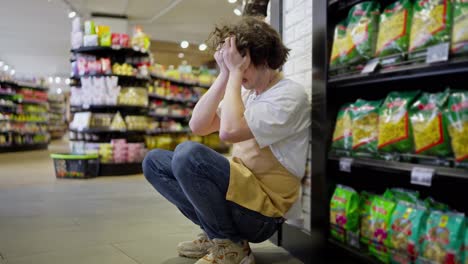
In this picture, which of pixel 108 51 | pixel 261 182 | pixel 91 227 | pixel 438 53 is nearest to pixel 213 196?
pixel 261 182

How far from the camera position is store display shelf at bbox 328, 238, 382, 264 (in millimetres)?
1612

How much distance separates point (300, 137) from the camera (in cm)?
195

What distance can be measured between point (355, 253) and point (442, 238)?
0.41 meters

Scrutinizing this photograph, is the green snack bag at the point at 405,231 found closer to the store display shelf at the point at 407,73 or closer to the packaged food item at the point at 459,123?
the packaged food item at the point at 459,123

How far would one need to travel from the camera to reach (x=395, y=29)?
150 cm

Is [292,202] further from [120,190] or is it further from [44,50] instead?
[44,50]

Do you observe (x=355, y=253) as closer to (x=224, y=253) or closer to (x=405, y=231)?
(x=405, y=231)

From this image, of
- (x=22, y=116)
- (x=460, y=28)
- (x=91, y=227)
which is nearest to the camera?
(x=460, y=28)

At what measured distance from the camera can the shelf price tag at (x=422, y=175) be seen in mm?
1325

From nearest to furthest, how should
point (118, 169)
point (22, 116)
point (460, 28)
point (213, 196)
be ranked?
point (460, 28) → point (213, 196) → point (118, 169) → point (22, 116)

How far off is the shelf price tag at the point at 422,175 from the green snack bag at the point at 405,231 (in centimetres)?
13

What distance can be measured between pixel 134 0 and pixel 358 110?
8.11 meters

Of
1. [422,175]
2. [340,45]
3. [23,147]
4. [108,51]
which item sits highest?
[108,51]

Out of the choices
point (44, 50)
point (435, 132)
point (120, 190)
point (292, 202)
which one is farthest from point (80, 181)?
point (44, 50)
